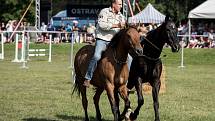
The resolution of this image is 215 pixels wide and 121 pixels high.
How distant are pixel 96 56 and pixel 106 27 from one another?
605mm

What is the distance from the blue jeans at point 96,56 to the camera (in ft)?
37.1

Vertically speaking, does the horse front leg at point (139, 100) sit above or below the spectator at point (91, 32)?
below

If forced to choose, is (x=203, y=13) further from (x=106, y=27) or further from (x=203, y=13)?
(x=106, y=27)

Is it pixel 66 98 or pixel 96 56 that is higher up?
pixel 96 56

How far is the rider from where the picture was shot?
11.3m

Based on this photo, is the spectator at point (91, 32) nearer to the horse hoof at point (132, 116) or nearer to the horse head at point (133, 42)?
the horse hoof at point (132, 116)

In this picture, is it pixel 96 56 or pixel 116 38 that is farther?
pixel 96 56

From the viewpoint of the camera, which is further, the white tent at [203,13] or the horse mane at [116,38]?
the white tent at [203,13]

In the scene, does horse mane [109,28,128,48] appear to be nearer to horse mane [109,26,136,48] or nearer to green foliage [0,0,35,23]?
horse mane [109,26,136,48]

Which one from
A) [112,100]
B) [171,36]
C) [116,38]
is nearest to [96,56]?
[116,38]

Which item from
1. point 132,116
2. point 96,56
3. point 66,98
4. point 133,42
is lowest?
point 66,98

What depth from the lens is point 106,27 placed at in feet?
37.3

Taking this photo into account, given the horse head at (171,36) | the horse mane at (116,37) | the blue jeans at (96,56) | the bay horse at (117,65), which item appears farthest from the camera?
the horse head at (171,36)

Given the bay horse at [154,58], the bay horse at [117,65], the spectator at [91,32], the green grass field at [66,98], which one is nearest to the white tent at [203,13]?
the spectator at [91,32]
